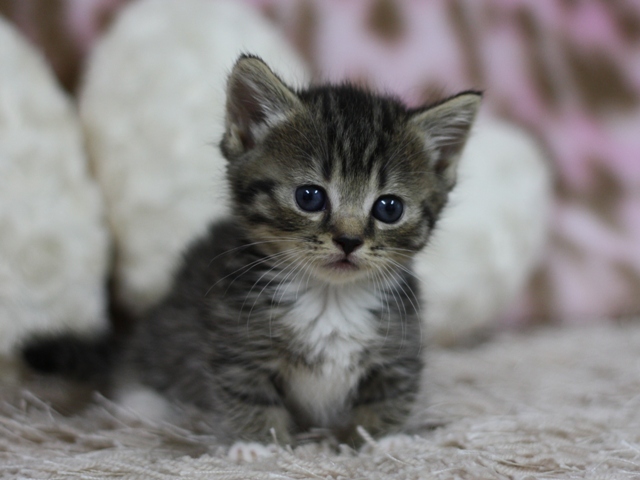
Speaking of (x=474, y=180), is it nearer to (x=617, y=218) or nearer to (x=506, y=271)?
(x=506, y=271)

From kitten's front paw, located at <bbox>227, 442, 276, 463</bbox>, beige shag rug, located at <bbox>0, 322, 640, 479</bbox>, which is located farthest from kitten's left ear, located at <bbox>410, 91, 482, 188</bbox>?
kitten's front paw, located at <bbox>227, 442, 276, 463</bbox>

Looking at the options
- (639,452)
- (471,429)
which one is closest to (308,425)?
(471,429)

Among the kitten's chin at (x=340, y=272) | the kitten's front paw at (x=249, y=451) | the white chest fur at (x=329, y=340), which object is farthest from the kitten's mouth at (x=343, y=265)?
the kitten's front paw at (x=249, y=451)

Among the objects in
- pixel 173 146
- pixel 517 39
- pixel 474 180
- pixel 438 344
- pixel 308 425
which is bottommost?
pixel 308 425

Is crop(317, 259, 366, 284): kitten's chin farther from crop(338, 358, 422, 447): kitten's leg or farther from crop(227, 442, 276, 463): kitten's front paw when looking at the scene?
crop(227, 442, 276, 463): kitten's front paw

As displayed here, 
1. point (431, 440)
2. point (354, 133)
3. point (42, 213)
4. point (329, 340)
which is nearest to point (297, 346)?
point (329, 340)

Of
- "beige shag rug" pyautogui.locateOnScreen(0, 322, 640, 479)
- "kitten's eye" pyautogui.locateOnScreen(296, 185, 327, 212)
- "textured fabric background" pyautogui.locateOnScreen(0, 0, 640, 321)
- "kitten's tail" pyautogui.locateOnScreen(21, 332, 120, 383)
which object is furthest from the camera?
"textured fabric background" pyautogui.locateOnScreen(0, 0, 640, 321)
